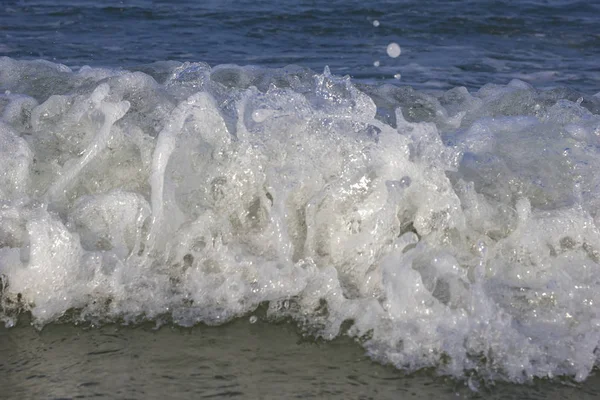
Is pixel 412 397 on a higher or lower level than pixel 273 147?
lower

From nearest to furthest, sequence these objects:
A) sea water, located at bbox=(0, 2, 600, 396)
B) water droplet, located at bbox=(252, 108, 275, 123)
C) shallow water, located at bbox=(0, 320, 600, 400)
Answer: shallow water, located at bbox=(0, 320, 600, 400)
sea water, located at bbox=(0, 2, 600, 396)
water droplet, located at bbox=(252, 108, 275, 123)

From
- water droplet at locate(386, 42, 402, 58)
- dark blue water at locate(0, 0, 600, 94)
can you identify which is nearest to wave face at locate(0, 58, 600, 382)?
dark blue water at locate(0, 0, 600, 94)

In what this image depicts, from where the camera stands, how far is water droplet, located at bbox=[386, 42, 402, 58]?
7.25 metres

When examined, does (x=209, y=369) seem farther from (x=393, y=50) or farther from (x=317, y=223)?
(x=393, y=50)

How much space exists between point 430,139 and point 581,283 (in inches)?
33.0

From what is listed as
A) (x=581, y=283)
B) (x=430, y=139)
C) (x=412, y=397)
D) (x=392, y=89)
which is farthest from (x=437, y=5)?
(x=412, y=397)

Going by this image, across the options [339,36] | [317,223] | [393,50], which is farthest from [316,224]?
[339,36]

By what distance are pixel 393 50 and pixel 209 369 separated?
5048 millimetres

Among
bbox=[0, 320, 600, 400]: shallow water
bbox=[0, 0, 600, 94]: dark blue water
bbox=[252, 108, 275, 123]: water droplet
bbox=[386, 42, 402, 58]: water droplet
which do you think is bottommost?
bbox=[0, 320, 600, 400]: shallow water

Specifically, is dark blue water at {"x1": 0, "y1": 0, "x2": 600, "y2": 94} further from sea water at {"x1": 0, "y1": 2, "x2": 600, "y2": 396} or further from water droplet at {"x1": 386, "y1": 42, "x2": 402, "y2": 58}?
sea water at {"x1": 0, "y1": 2, "x2": 600, "y2": 396}

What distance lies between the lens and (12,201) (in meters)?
3.47

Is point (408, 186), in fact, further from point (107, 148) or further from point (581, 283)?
point (107, 148)

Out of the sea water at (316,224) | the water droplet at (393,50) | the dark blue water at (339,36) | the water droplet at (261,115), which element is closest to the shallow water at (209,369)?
the sea water at (316,224)

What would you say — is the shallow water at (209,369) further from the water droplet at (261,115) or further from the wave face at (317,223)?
the water droplet at (261,115)
